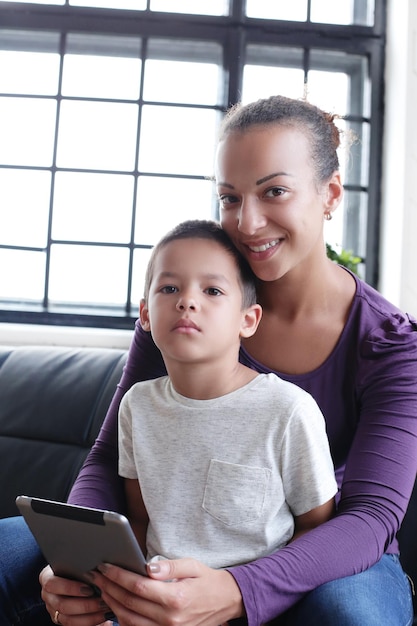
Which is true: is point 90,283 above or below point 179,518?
above

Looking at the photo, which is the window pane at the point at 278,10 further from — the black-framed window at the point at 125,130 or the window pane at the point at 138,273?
the window pane at the point at 138,273

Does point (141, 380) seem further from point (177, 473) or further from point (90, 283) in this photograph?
point (90, 283)

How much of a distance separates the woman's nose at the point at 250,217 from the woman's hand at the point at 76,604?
649 millimetres

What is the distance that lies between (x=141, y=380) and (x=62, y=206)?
1.79 meters

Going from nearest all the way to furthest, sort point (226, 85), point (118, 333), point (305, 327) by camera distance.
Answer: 1. point (305, 327)
2. point (118, 333)
3. point (226, 85)

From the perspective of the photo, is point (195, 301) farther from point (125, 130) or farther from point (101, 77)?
point (101, 77)

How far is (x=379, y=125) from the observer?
306cm

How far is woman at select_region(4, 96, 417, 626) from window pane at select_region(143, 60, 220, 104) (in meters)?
1.73

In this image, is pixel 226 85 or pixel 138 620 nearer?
pixel 138 620

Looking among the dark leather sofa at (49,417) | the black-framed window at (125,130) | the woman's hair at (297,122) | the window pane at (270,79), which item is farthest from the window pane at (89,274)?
the woman's hair at (297,122)

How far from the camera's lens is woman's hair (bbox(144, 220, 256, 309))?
1300 millimetres

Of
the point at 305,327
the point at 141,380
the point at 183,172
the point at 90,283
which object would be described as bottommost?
the point at 141,380

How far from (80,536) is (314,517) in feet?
1.31

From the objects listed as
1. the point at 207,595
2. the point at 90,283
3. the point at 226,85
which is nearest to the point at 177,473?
the point at 207,595
